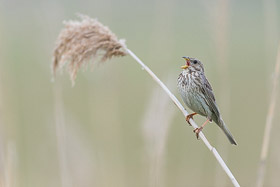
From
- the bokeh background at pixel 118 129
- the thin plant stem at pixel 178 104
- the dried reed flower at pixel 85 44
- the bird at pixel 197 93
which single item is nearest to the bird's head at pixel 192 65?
the bird at pixel 197 93

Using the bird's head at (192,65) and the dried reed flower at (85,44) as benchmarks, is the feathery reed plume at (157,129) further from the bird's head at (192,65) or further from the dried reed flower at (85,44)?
the dried reed flower at (85,44)

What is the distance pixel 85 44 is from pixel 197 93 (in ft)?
3.77

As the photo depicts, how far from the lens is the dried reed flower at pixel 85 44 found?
3793mm

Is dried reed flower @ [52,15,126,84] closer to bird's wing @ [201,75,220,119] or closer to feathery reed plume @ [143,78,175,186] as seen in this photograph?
feathery reed plume @ [143,78,175,186]

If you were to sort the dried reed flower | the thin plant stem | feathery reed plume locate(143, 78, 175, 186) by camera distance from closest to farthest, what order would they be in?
the thin plant stem
the dried reed flower
feathery reed plume locate(143, 78, 175, 186)

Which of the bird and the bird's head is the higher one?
the bird's head

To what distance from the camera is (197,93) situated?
4562 millimetres

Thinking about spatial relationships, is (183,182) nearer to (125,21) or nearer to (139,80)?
(139,80)

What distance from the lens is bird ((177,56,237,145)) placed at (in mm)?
4516

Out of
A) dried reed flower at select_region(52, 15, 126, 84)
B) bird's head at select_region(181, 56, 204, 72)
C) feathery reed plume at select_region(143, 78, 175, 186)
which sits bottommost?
feathery reed plume at select_region(143, 78, 175, 186)

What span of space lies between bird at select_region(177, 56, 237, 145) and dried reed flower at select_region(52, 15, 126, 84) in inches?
34.4

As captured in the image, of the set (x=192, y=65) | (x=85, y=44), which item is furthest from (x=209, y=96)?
(x=85, y=44)

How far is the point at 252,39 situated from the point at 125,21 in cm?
547

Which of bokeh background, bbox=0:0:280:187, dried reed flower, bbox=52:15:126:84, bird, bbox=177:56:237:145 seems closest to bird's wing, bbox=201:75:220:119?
bird, bbox=177:56:237:145
